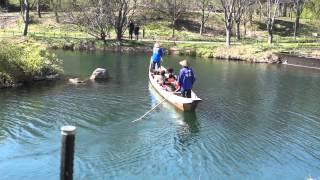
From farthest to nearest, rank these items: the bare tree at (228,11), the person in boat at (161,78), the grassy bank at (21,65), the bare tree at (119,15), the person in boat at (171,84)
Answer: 1. the bare tree at (119,15)
2. the bare tree at (228,11)
3. the grassy bank at (21,65)
4. the person in boat at (161,78)
5. the person in boat at (171,84)

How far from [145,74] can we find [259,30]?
51646 millimetres

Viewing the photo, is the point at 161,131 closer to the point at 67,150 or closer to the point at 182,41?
the point at 67,150

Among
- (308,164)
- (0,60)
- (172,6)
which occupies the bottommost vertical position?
(308,164)

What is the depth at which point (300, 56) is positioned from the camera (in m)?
56.5

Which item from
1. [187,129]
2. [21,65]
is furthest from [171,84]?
[21,65]

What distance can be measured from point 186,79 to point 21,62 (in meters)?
12.3

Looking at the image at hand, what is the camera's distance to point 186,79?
2777cm

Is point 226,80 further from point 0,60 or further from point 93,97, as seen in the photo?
point 0,60

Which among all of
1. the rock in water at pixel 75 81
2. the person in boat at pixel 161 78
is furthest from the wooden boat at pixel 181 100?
the rock in water at pixel 75 81

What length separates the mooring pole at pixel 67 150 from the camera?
11.7m

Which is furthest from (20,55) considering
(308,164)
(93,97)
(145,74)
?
(308,164)

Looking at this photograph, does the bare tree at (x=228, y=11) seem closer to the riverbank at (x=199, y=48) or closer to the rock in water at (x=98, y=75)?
the riverbank at (x=199, y=48)

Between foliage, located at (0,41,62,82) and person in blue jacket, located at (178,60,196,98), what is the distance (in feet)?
38.6

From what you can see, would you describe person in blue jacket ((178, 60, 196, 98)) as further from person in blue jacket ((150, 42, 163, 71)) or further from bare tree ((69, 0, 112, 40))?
bare tree ((69, 0, 112, 40))
